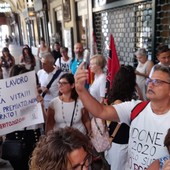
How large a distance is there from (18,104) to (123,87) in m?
1.12

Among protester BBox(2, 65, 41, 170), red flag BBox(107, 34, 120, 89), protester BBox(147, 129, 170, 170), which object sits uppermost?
Answer: red flag BBox(107, 34, 120, 89)

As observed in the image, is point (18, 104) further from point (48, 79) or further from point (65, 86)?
point (48, 79)

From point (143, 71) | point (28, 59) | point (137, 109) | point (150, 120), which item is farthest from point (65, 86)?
point (28, 59)

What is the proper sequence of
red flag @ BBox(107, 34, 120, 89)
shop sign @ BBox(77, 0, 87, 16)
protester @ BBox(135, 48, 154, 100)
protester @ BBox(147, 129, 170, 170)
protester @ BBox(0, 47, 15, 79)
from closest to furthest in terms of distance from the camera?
protester @ BBox(147, 129, 170, 170) < red flag @ BBox(107, 34, 120, 89) < protester @ BBox(135, 48, 154, 100) < protester @ BBox(0, 47, 15, 79) < shop sign @ BBox(77, 0, 87, 16)

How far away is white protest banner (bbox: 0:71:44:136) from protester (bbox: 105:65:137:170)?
0.83 meters

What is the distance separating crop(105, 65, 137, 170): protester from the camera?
222 centimetres

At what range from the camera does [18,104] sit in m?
2.65

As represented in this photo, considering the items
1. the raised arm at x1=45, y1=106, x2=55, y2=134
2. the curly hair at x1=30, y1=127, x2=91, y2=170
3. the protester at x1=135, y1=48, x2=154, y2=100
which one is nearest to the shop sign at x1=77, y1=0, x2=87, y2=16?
the protester at x1=135, y1=48, x2=154, y2=100

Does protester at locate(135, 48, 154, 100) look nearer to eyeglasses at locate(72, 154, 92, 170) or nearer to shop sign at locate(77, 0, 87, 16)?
eyeglasses at locate(72, 154, 92, 170)

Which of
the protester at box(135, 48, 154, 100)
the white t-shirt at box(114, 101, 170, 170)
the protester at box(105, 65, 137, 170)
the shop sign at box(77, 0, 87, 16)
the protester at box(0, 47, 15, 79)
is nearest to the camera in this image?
the white t-shirt at box(114, 101, 170, 170)

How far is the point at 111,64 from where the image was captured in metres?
3.27

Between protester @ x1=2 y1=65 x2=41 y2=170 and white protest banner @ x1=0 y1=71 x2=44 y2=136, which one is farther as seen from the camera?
protester @ x1=2 y1=65 x2=41 y2=170

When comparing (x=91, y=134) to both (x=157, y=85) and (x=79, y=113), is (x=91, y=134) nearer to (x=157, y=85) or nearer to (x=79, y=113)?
(x=79, y=113)

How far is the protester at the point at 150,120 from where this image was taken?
5.53ft
